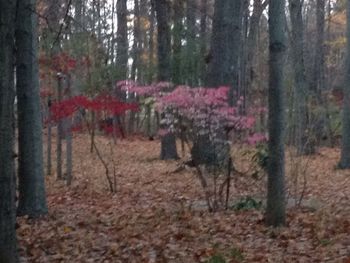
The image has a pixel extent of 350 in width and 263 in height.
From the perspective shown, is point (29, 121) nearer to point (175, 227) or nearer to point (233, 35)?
point (175, 227)

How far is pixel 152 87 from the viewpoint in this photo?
42.8ft

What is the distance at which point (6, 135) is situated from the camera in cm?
707

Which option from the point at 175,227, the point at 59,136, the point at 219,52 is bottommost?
the point at 175,227

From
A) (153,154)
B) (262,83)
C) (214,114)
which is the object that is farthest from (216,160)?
(262,83)

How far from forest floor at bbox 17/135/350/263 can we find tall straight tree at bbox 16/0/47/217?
348mm

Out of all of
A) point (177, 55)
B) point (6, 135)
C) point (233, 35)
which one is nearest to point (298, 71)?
point (177, 55)

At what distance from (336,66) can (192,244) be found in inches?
1807

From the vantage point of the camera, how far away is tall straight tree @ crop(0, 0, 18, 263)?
273 inches

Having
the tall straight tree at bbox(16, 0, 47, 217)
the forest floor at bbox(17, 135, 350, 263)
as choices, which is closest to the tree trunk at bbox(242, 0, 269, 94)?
the forest floor at bbox(17, 135, 350, 263)

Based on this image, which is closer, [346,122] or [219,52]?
[219,52]

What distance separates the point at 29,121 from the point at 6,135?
437 centimetres

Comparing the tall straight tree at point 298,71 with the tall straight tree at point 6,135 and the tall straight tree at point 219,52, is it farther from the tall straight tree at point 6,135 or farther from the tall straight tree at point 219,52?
the tall straight tree at point 6,135

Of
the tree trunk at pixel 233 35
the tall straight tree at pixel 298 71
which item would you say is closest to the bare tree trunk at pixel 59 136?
the tree trunk at pixel 233 35

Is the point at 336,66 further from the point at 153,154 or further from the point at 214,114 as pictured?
the point at 214,114
